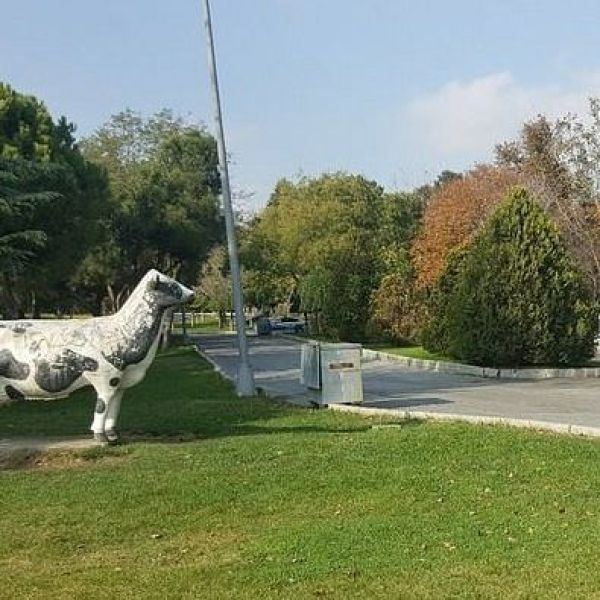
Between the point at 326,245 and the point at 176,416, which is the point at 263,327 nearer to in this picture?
the point at 326,245

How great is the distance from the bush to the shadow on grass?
21.0 feet

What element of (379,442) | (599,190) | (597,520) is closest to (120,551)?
(597,520)

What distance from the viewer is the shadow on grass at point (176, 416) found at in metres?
13.4

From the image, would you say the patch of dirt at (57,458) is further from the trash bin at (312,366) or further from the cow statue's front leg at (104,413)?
the trash bin at (312,366)

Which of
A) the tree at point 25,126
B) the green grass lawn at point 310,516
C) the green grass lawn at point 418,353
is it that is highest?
the tree at point 25,126

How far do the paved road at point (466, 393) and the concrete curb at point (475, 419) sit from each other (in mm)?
755

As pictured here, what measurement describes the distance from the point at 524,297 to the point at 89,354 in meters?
14.5

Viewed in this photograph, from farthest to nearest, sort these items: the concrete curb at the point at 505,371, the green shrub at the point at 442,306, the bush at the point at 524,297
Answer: the green shrub at the point at 442,306 → the bush at the point at 524,297 → the concrete curb at the point at 505,371

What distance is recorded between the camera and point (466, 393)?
19.1 meters

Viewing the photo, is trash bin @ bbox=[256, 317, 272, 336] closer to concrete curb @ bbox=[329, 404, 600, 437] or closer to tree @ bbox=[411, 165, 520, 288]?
tree @ bbox=[411, 165, 520, 288]

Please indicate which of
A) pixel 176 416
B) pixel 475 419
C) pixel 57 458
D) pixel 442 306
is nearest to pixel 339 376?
pixel 176 416

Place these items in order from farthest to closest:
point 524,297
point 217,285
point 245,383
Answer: point 217,285 → point 524,297 → point 245,383

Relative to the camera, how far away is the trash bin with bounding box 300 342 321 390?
1661 centimetres

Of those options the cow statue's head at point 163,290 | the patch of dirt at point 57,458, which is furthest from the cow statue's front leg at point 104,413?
the cow statue's head at point 163,290
